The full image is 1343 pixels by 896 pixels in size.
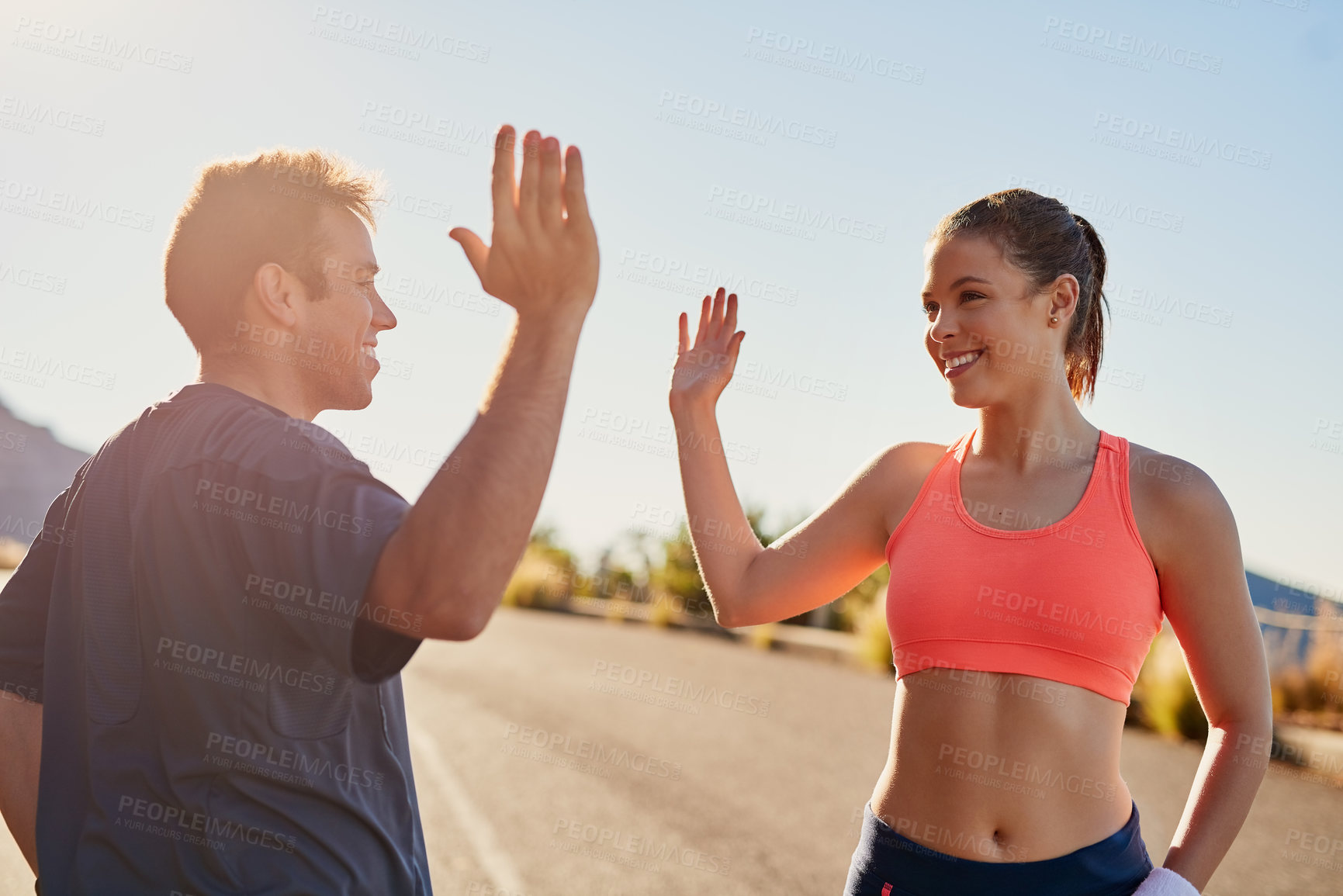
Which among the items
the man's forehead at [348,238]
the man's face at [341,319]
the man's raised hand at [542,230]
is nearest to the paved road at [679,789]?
the man's face at [341,319]

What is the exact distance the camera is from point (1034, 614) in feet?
6.90

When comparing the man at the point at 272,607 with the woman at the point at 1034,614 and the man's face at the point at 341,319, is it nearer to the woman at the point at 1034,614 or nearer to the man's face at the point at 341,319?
the man's face at the point at 341,319

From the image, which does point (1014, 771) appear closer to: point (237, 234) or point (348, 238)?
point (348, 238)

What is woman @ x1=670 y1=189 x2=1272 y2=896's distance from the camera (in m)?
2.04

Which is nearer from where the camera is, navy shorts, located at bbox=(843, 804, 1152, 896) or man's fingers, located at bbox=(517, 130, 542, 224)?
man's fingers, located at bbox=(517, 130, 542, 224)

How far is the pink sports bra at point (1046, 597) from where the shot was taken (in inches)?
81.8

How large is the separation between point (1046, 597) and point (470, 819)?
5.43 m

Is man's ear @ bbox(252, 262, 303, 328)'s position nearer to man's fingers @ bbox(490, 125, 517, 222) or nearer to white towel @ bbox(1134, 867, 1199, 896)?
man's fingers @ bbox(490, 125, 517, 222)

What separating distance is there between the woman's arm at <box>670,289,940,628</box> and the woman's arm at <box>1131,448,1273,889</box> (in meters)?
0.62

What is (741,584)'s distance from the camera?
2.62 metres

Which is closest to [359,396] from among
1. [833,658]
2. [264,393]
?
[264,393]

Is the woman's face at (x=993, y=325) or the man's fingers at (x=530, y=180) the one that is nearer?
the man's fingers at (x=530, y=180)

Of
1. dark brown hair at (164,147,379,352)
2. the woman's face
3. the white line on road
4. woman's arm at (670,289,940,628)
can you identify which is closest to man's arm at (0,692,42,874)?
dark brown hair at (164,147,379,352)

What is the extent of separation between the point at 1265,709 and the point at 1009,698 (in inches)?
20.4
